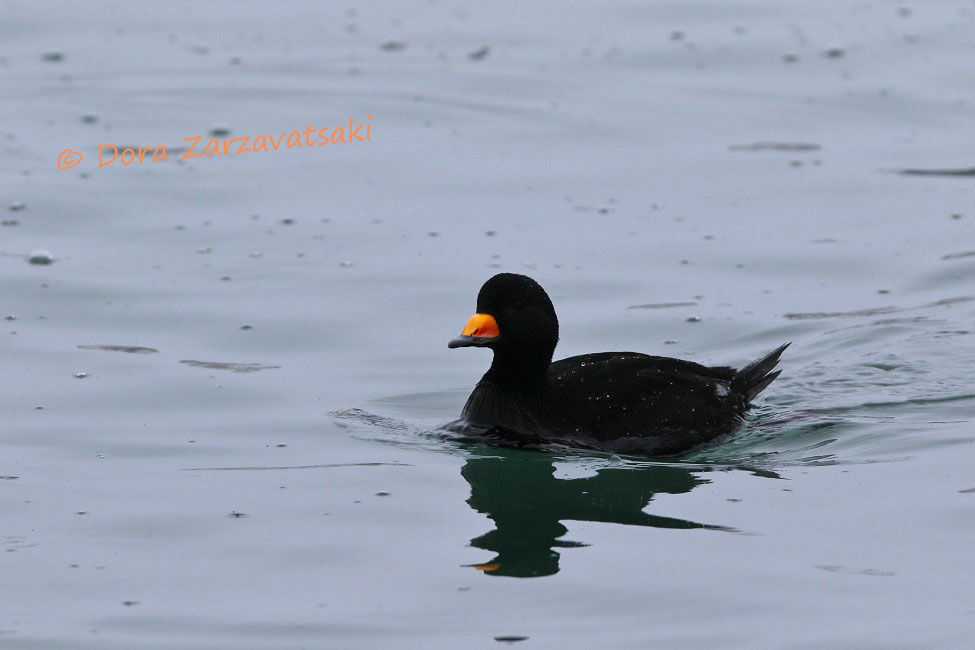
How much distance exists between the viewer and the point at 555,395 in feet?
28.7

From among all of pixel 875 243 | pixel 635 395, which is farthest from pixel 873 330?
pixel 635 395

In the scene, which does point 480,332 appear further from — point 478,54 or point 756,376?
point 478,54

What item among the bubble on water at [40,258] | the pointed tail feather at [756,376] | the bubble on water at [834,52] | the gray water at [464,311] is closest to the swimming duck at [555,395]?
the gray water at [464,311]

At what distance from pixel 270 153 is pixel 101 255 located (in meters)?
3.07

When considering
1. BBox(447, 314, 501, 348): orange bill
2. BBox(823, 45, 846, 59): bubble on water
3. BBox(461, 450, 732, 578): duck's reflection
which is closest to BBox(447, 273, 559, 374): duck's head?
BBox(447, 314, 501, 348): orange bill

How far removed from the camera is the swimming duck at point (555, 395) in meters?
8.62

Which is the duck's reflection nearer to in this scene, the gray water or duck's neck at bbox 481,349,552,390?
the gray water

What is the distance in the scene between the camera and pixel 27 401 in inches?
362

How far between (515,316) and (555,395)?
1.61ft

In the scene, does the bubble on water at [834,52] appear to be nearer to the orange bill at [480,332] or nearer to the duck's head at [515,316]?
the duck's head at [515,316]

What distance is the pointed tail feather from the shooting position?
945 cm

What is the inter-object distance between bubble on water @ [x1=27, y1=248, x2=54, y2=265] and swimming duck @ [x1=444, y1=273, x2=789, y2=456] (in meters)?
4.28

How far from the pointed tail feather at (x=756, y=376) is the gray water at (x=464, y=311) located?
0.23 meters

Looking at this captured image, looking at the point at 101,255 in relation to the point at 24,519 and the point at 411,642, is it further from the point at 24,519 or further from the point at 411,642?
the point at 411,642
